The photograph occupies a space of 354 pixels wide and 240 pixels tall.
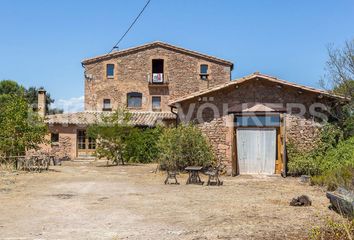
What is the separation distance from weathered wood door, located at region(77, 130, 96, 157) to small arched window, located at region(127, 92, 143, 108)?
18.4 feet

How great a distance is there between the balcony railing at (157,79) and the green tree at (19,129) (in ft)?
46.3

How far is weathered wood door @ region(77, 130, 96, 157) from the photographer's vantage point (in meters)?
28.5

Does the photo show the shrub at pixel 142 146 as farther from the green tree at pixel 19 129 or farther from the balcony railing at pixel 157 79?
the balcony railing at pixel 157 79

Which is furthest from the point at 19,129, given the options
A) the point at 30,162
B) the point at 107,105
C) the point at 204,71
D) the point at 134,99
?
the point at 204,71

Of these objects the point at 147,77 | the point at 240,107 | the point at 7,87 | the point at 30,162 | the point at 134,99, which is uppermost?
the point at 7,87

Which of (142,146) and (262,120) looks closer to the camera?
(262,120)

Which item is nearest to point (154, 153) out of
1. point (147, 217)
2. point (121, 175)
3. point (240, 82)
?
point (121, 175)

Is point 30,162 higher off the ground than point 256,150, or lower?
lower

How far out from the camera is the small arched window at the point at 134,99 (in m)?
33.1

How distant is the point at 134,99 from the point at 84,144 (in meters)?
6.33

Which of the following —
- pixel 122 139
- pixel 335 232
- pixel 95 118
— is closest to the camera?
pixel 335 232

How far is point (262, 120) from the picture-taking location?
1742cm

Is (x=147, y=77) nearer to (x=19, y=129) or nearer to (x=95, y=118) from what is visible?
(x=95, y=118)

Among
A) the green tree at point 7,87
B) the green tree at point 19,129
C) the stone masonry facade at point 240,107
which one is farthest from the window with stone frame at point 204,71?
the green tree at point 7,87
